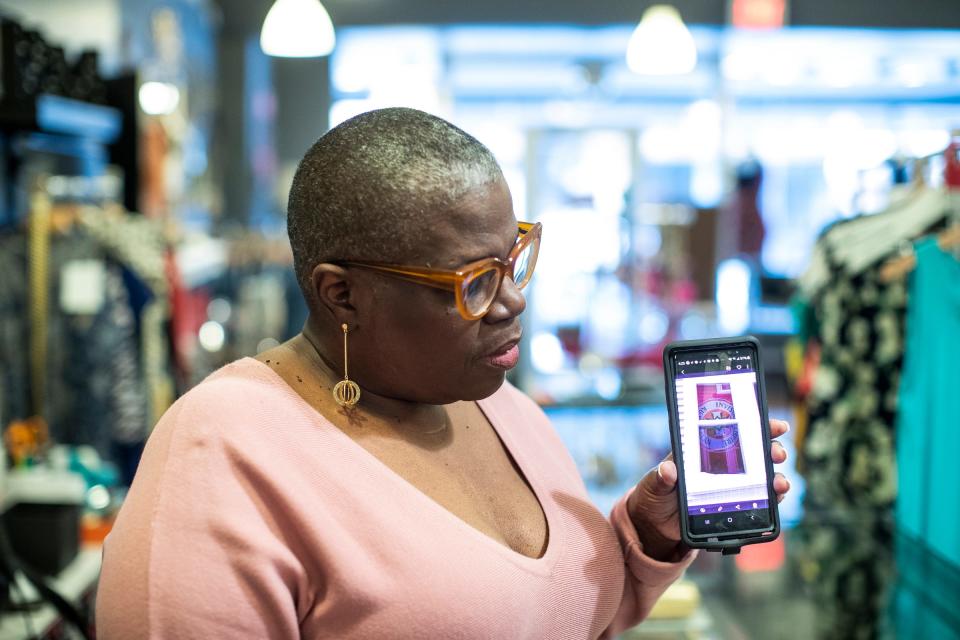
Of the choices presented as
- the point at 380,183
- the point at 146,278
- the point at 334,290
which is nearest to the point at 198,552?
the point at 334,290

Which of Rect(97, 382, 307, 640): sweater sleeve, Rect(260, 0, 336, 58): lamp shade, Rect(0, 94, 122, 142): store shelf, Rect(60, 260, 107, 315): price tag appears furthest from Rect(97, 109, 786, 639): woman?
Rect(260, 0, 336, 58): lamp shade

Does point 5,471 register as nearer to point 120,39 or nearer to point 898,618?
point 898,618

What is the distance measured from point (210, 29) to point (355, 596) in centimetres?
844

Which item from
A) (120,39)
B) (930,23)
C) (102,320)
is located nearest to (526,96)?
(930,23)

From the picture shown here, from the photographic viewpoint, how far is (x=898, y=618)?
198cm

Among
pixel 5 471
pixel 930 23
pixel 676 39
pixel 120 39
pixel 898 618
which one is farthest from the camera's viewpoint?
pixel 930 23

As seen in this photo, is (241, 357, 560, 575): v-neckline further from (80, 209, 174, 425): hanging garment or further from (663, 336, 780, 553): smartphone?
(80, 209, 174, 425): hanging garment

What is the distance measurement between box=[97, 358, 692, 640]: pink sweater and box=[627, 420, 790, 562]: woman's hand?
0.64ft

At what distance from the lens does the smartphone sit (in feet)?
4.22

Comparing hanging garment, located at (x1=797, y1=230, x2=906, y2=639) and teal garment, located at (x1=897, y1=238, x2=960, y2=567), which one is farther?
hanging garment, located at (x1=797, y1=230, x2=906, y2=639)

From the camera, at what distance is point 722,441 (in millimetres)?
1312

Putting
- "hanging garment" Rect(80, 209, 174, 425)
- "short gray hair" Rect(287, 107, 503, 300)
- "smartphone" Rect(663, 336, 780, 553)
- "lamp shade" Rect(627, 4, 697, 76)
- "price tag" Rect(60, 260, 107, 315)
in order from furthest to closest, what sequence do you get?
1. "lamp shade" Rect(627, 4, 697, 76)
2. "hanging garment" Rect(80, 209, 174, 425)
3. "price tag" Rect(60, 260, 107, 315)
4. "smartphone" Rect(663, 336, 780, 553)
5. "short gray hair" Rect(287, 107, 503, 300)

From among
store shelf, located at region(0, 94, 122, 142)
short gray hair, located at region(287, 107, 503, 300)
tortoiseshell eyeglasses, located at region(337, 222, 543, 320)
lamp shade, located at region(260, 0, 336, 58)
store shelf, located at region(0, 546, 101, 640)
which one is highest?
lamp shade, located at region(260, 0, 336, 58)

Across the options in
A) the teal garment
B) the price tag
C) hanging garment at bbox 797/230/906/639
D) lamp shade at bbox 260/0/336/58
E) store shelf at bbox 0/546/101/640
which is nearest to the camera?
store shelf at bbox 0/546/101/640
